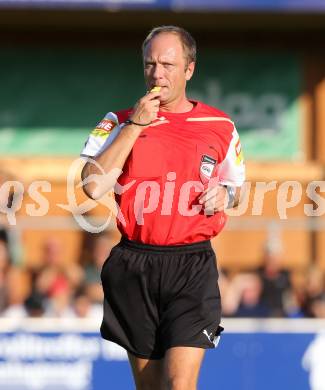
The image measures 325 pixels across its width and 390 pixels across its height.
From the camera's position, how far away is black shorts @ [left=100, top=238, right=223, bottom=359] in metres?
5.39

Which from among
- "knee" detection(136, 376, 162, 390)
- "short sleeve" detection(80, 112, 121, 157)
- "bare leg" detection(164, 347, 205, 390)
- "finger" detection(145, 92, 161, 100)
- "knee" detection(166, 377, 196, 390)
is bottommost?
"knee" detection(136, 376, 162, 390)

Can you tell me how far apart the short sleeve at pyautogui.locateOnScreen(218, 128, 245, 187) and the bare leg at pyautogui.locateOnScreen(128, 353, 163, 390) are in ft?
3.25

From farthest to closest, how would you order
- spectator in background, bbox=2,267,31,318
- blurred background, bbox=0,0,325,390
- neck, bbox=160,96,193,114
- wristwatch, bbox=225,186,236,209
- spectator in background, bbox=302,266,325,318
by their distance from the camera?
spectator in background, bbox=302,266,325,318 < spectator in background, bbox=2,267,31,318 < blurred background, bbox=0,0,325,390 < wristwatch, bbox=225,186,236,209 < neck, bbox=160,96,193,114

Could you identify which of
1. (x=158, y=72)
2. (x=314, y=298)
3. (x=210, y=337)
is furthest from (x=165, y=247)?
(x=314, y=298)

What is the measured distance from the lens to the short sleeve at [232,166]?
5.59 m

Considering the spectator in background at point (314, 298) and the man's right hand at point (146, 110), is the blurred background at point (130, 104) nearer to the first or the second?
the spectator in background at point (314, 298)

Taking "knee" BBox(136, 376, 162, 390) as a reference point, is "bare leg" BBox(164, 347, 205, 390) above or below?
above

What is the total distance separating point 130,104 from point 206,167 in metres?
7.43

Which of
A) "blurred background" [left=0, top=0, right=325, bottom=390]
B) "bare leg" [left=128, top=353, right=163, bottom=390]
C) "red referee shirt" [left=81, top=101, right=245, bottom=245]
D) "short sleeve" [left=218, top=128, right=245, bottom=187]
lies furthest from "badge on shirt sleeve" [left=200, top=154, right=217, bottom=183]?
"blurred background" [left=0, top=0, right=325, bottom=390]

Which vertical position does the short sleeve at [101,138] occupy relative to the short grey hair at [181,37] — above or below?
below

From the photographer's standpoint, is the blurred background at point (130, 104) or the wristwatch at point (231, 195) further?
the blurred background at point (130, 104)

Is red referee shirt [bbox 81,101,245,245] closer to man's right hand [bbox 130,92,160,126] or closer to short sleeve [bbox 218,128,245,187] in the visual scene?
short sleeve [bbox 218,128,245,187]

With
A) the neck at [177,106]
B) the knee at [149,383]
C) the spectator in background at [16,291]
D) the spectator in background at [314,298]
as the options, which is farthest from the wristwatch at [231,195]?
the spectator in background at [314,298]

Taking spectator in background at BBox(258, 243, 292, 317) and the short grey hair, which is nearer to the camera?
the short grey hair
